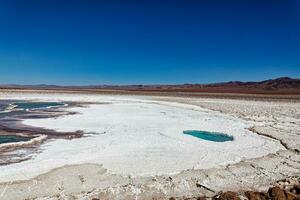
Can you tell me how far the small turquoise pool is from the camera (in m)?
12.6

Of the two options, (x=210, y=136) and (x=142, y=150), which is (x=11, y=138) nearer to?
(x=142, y=150)

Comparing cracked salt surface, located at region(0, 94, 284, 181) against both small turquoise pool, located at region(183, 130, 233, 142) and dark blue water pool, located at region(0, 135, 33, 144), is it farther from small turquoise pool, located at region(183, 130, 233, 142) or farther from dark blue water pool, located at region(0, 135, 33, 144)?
dark blue water pool, located at region(0, 135, 33, 144)

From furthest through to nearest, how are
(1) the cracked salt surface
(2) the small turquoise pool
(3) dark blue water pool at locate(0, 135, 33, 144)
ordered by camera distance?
1. (2) the small turquoise pool
2. (3) dark blue water pool at locate(0, 135, 33, 144)
3. (1) the cracked salt surface

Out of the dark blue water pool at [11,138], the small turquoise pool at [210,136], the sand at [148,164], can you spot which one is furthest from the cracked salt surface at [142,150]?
the dark blue water pool at [11,138]

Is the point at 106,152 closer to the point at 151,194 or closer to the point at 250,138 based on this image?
the point at 151,194

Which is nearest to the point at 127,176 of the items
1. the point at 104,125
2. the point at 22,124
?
the point at 104,125

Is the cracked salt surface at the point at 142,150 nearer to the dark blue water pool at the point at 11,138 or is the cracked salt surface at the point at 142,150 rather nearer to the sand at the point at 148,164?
the sand at the point at 148,164

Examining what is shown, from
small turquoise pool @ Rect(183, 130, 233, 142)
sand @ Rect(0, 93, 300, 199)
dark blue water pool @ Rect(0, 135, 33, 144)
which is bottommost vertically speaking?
small turquoise pool @ Rect(183, 130, 233, 142)

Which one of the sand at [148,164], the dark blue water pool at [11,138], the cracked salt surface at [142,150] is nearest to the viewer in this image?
the sand at [148,164]

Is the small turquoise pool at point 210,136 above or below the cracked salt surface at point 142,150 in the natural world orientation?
below

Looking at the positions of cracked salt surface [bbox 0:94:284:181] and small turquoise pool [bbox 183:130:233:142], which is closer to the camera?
cracked salt surface [bbox 0:94:284:181]

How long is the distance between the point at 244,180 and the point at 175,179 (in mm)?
1374

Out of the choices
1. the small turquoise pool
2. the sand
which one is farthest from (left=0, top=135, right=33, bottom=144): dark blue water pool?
the small turquoise pool

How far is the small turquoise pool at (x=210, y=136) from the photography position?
12641 mm
